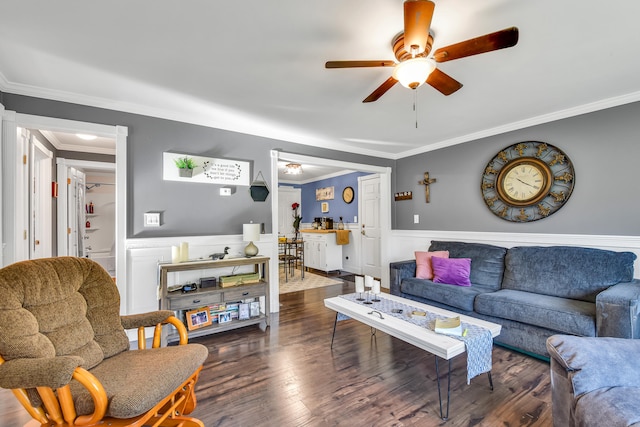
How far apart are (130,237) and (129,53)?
1679mm

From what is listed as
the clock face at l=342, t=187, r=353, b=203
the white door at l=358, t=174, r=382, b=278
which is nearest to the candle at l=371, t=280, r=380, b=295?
the white door at l=358, t=174, r=382, b=278

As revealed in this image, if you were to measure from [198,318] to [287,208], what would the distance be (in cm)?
537

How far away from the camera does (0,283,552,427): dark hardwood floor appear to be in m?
1.73

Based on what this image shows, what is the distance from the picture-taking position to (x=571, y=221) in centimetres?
304

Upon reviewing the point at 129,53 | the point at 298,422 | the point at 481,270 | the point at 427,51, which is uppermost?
the point at 129,53

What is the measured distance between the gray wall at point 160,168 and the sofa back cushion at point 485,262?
2509 mm

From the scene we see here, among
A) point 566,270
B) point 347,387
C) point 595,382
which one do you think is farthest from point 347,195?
point 595,382

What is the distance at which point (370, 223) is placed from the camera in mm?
5918

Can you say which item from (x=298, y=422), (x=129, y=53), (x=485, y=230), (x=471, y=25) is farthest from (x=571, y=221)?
(x=129, y=53)

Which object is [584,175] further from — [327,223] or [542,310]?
[327,223]

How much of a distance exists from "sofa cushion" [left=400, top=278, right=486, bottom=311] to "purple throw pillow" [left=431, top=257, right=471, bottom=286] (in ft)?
0.31

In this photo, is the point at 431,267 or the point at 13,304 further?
the point at 431,267

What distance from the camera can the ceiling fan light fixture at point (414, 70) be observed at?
5.30 ft

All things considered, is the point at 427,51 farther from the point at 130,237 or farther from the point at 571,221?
the point at 130,237
